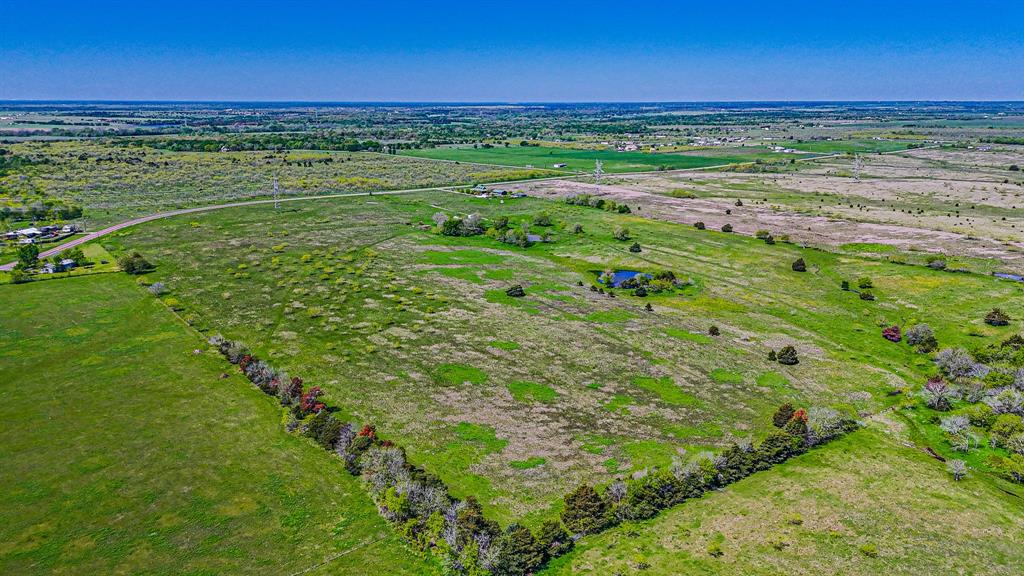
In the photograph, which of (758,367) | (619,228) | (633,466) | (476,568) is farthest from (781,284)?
(476,568)

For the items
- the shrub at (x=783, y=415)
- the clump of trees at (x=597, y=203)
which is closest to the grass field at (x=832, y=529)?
the shrub at (x=783, y=415)

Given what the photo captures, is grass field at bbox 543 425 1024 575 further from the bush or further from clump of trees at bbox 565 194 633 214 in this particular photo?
clump of trees at bbox 565 194 633 214

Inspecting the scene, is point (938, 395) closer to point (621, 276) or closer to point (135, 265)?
point (621, 276)

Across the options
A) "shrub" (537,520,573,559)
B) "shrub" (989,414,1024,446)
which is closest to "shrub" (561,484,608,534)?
"shrub" (537,520,573,559)

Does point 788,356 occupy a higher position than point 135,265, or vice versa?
point 135,265

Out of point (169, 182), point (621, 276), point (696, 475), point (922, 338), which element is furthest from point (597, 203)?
point (169, 182)
